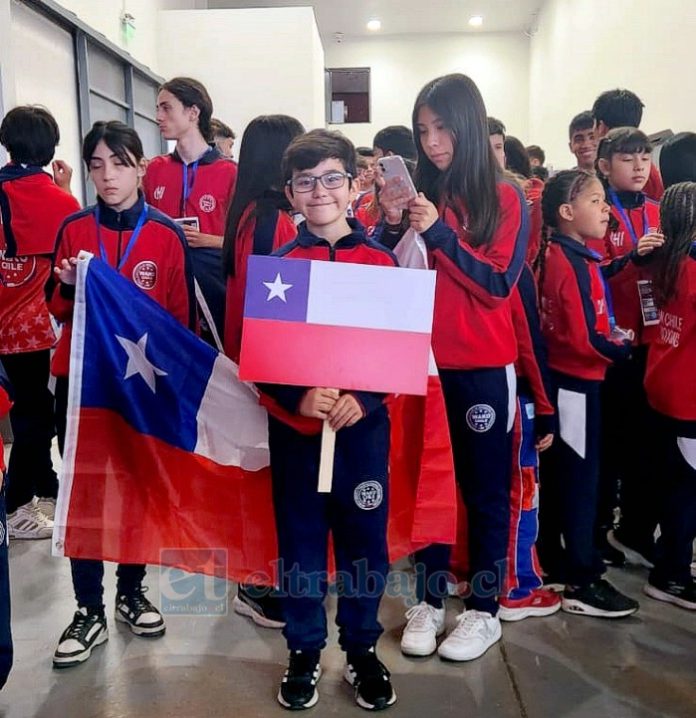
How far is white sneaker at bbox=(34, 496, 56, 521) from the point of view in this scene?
3.12 metres

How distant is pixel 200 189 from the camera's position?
8.59 ft

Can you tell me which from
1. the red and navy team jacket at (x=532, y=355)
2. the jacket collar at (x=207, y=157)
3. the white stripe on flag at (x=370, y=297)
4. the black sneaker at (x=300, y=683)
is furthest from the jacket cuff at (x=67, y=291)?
the red and navy team jacket at (x=532, y=355)

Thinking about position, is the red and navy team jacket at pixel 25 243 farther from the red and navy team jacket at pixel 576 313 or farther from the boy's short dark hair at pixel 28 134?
the red and navy team jacket at pixel 576 313

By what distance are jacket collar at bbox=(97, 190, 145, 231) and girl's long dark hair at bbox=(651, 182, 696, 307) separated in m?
1.57

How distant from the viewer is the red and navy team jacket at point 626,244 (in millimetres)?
2516

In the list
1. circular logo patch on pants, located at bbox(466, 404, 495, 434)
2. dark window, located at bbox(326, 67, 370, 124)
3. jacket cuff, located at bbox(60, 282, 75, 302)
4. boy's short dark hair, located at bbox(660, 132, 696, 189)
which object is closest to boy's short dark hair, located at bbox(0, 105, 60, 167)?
jacket cuff, located at bbox(60, 282, 75, 302)

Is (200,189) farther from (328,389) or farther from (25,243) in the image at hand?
(328,389)

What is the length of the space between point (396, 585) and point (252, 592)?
503mm

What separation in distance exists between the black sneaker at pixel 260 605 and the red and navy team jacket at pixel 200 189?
1206 mm

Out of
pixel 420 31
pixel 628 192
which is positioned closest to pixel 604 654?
pixel 628 192

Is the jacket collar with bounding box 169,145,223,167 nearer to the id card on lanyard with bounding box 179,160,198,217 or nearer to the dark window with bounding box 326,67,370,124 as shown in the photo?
the id card on lanyard with bounding box 179,160,198,217

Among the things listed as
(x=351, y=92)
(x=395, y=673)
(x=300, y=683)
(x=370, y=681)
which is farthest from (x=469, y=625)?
(x=351, y=92)

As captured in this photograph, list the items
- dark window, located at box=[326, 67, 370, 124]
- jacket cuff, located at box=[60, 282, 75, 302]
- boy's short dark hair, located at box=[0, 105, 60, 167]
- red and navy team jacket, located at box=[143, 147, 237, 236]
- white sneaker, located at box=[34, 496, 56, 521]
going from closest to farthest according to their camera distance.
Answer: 1. jacket cuff, located at box=[60, 282, 75, 302]
2. red and navy team jacket, located at box=[143, 147, 237, 236]
3. boy's short dark hair, located at box=[0, 105, 60, 167]
4. white sneaker, located at box=[34, 496, 56, 521]
5. dark window, located at box=[326, 67, 370, 124]

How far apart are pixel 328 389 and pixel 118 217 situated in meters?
0.85
